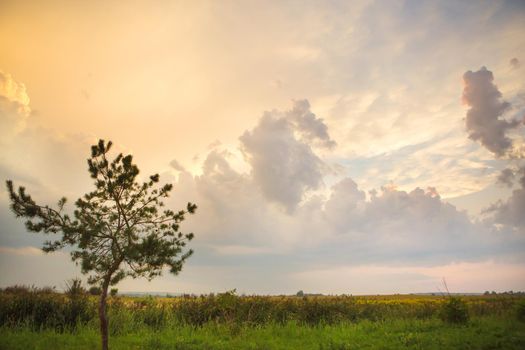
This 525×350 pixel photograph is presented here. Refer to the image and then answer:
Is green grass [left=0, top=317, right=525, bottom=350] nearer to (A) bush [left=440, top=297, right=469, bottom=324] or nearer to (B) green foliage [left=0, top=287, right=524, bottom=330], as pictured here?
(A) bush [left=440, top=297, right=469, bottom=324]

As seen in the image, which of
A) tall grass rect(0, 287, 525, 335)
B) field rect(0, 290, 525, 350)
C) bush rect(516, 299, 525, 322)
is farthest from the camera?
bush rect(516, 299, 525, 322)

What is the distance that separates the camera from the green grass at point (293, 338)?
13578mm

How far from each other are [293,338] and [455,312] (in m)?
9.88

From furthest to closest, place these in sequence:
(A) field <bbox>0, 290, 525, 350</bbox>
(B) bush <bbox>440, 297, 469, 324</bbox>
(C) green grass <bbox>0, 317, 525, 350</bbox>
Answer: (B) bush <bbox>440, 297, 469, 324</bbox> < (A) field <bbox>0, 290, 525, 350</bbox> < (C) green grass <bbox>0, 317, 525, 350</bbox>

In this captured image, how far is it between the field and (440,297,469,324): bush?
5 centimetres

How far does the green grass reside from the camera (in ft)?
44.5

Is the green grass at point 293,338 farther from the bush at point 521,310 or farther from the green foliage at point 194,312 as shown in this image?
the bush at point 521,310

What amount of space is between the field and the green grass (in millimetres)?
29

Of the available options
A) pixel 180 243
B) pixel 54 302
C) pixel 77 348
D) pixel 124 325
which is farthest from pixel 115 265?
pixel 54 302

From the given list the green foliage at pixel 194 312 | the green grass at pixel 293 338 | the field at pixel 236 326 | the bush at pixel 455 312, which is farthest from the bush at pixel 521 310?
the bush at pixel 455 312

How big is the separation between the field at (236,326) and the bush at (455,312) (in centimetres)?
5

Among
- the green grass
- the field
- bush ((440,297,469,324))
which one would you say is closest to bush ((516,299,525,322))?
the field

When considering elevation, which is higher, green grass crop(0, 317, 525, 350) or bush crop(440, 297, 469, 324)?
bush crop(440, 297, 469, 324)

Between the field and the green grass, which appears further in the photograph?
the field
